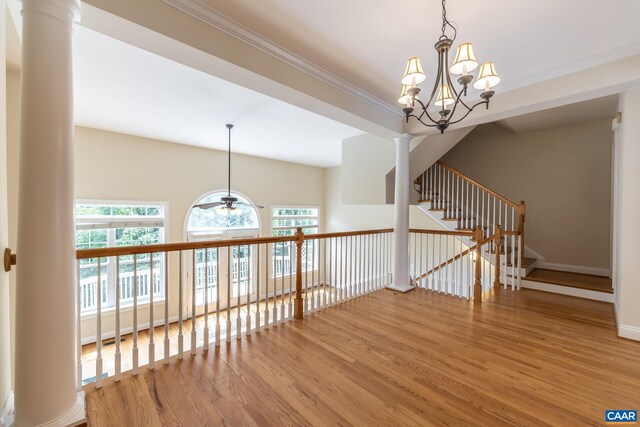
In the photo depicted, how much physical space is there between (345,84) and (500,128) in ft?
14.6

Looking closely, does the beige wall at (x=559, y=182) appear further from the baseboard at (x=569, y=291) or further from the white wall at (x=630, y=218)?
the white wall at (x=630, y=218)

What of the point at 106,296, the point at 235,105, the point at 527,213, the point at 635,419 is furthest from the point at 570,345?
the point at 106,296

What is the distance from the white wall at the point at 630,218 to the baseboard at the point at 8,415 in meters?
4.62

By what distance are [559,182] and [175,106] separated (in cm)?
652

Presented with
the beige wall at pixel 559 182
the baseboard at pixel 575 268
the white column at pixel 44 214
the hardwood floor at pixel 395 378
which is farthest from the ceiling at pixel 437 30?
the baseboard at pixel 575 268

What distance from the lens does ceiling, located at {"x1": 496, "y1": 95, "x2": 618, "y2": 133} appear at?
3.84m

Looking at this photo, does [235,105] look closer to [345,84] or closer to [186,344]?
[345,84]

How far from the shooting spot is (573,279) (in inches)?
165

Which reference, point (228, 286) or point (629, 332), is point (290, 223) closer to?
point (228, 286)

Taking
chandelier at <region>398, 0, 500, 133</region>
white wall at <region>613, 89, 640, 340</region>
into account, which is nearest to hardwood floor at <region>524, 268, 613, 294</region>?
white wall at <region>613, 89, 640, 340</region>

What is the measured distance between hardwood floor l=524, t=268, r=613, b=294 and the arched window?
5.52 m

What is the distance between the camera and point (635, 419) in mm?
1564

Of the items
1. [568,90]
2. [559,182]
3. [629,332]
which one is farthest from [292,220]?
[629,332]

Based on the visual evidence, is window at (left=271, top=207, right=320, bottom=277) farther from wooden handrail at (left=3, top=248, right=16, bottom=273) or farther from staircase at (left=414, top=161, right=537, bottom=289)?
wooden handrail at (left=3, top=248, right=16, bottom=273)
